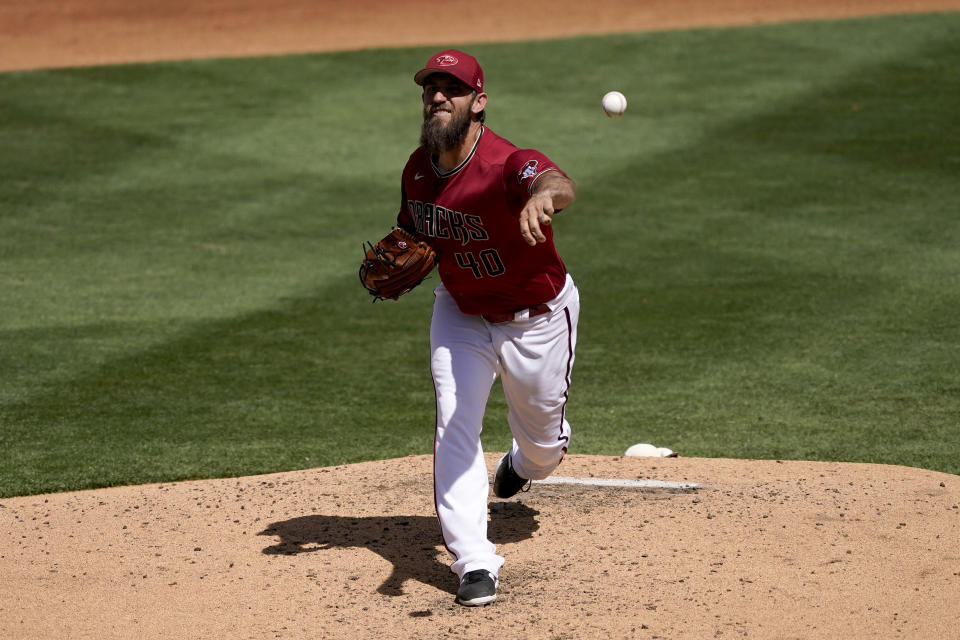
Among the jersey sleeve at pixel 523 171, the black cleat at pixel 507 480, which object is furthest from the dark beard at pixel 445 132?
the black cleat at pixel 507 480

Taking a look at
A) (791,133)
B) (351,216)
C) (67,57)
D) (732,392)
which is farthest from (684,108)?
(67,57)

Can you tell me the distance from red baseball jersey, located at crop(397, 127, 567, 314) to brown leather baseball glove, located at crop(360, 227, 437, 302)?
3.2 inches

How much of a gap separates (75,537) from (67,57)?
43.4ft

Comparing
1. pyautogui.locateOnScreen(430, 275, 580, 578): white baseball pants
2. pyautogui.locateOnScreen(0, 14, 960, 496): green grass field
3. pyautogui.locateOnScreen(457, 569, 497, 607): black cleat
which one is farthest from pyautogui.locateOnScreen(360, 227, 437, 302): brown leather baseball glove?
pyautogui.locateOnScreen(0, 14, 960, 496): green grass field

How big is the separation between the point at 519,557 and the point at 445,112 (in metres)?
1.90

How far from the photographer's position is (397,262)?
5.27m

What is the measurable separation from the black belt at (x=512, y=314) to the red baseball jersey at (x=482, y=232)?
0.02 m

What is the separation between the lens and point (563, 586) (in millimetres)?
4922

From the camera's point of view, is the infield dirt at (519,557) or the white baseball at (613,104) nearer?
the infield dirt at (519,557)

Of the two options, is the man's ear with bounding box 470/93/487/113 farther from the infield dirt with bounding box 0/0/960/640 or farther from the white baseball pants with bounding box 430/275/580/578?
the infield dirt with bounding box 0/0/960/640

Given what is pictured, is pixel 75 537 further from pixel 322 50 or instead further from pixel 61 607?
pixel 322 50

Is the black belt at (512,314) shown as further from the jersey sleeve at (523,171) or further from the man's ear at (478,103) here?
the man's ear at (478,103)

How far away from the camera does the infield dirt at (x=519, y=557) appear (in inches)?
182

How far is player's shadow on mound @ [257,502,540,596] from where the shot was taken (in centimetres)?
520
